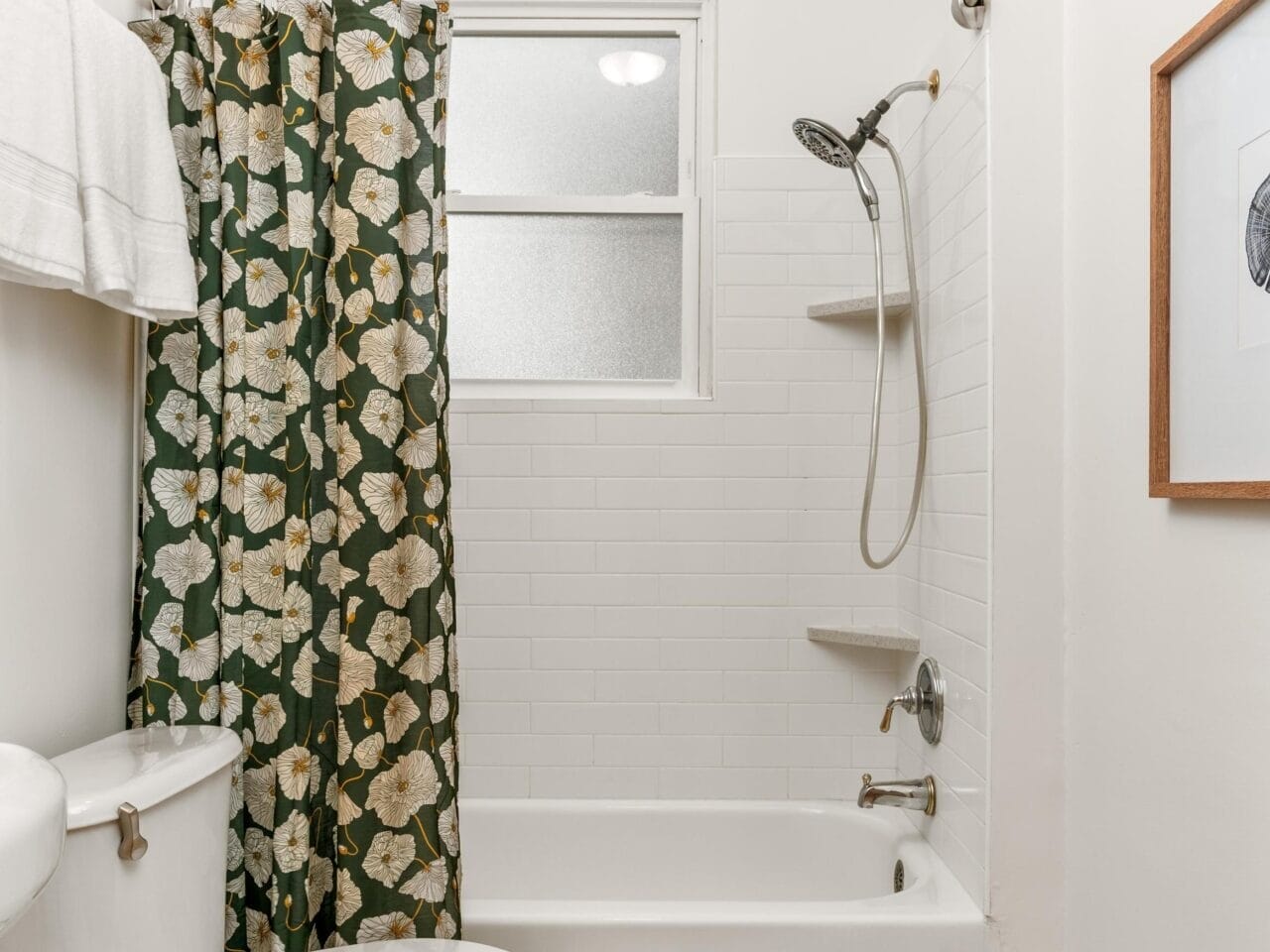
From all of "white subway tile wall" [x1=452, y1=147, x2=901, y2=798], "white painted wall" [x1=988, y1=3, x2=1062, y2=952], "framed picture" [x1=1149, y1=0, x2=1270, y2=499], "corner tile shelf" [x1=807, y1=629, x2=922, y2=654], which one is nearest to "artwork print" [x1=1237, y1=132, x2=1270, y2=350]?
"framed picture" [x1=1149, y1=0, x2=1270, y2=499]

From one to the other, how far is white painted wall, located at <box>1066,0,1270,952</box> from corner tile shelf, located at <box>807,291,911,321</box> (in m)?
0.51

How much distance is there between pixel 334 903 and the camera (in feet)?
4.96

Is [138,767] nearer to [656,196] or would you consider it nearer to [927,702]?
[927,702]

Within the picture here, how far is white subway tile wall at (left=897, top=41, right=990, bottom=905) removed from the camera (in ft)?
5.26

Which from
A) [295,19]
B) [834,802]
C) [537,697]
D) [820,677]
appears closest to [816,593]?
[820,677]

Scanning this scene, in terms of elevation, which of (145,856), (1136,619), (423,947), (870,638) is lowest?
(423,947)

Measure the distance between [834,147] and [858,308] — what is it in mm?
395

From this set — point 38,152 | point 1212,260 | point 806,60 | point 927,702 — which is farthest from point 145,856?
point 806,60

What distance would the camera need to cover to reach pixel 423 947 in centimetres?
138

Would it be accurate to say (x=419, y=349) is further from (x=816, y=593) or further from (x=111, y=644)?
(x=816, y=593)

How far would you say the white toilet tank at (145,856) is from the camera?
3.65 ft

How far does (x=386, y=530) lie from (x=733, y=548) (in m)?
0.95

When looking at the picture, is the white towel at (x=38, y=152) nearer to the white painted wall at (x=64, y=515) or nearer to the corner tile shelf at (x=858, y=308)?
the white painted wall at (x=64, y=515)

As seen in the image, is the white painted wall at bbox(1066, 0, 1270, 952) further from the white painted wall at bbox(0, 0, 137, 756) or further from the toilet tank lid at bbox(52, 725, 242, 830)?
the white painted wall at bbox(0, 0, 137, 756)
